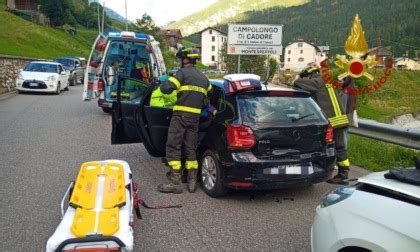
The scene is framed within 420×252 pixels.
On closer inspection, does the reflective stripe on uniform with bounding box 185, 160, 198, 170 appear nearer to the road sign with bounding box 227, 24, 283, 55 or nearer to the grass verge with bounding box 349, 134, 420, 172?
the grass verge with bounding box 349, 134, 420, 172

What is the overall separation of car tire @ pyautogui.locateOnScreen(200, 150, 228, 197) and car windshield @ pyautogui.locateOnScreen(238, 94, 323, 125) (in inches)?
29.8

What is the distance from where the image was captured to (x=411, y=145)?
297 inches

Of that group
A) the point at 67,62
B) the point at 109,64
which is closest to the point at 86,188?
the point at 109,64

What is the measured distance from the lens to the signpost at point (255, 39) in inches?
493

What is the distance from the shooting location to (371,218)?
2.84 metres

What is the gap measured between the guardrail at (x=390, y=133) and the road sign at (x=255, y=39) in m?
4.32

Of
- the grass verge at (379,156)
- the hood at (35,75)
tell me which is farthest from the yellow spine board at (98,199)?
the hood at (35,75)

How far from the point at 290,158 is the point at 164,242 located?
79.0 inches

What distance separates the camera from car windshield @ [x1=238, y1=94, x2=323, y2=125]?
18.6 feet

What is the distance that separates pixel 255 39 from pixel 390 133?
561cm

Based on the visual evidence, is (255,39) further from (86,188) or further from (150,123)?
(86,188)

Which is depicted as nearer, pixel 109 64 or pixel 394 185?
pixel 394 185

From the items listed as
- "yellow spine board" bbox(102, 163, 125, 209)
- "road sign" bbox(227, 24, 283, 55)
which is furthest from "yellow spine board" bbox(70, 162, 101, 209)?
"road sign" bbox(227, 24, 283, 55)

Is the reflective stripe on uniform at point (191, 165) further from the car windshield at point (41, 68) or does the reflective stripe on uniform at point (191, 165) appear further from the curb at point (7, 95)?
the car windshield at point (41, 68)
